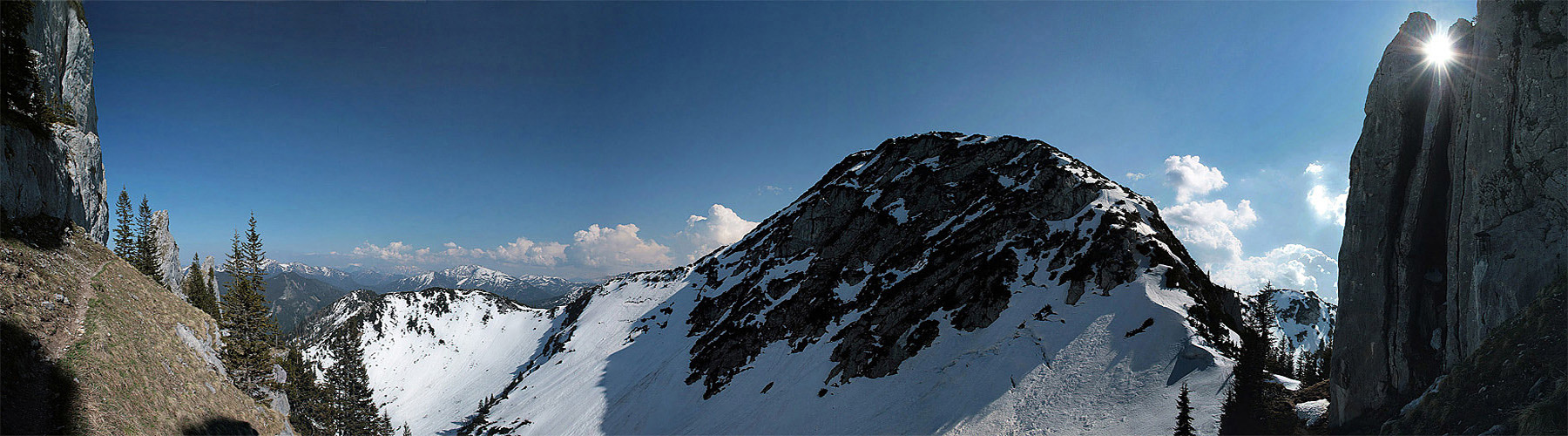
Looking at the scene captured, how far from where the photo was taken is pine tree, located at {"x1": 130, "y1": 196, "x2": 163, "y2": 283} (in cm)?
4119

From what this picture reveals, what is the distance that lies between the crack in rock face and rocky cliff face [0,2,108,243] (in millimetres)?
53279

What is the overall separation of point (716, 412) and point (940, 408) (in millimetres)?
31211

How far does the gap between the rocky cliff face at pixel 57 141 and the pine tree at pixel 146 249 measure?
1254 cm

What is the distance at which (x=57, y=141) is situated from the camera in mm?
23359

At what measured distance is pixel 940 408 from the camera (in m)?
36.0

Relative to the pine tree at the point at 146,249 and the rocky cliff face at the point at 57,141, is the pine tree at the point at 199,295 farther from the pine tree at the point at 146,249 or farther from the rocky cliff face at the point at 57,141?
the rocky cliff face at the point at 57,141

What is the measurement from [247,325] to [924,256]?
2670 inches

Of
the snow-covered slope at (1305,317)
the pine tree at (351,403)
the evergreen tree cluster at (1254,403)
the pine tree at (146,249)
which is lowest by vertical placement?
the snow-covered slope at (1305,317)

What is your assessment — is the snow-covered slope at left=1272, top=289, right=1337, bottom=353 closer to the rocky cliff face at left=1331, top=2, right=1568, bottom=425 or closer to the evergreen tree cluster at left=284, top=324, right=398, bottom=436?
the rocky cliff face at left=1331, top=2, right=1568, bottom=425

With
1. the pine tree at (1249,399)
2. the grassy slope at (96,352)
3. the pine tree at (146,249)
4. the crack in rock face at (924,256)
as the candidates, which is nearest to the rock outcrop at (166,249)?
the pine tree at (146,249)

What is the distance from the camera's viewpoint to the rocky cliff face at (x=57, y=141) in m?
20.4

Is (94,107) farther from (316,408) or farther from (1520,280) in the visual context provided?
(1520,280)

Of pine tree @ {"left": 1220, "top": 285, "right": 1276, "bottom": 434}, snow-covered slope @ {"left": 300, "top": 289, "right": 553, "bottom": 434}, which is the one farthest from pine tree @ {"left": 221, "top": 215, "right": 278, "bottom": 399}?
snow-covered slope @ {"left": 300, "top": 289, "right": 553, "bottom": 434}

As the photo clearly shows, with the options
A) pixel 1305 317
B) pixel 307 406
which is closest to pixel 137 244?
pixel 307 406
